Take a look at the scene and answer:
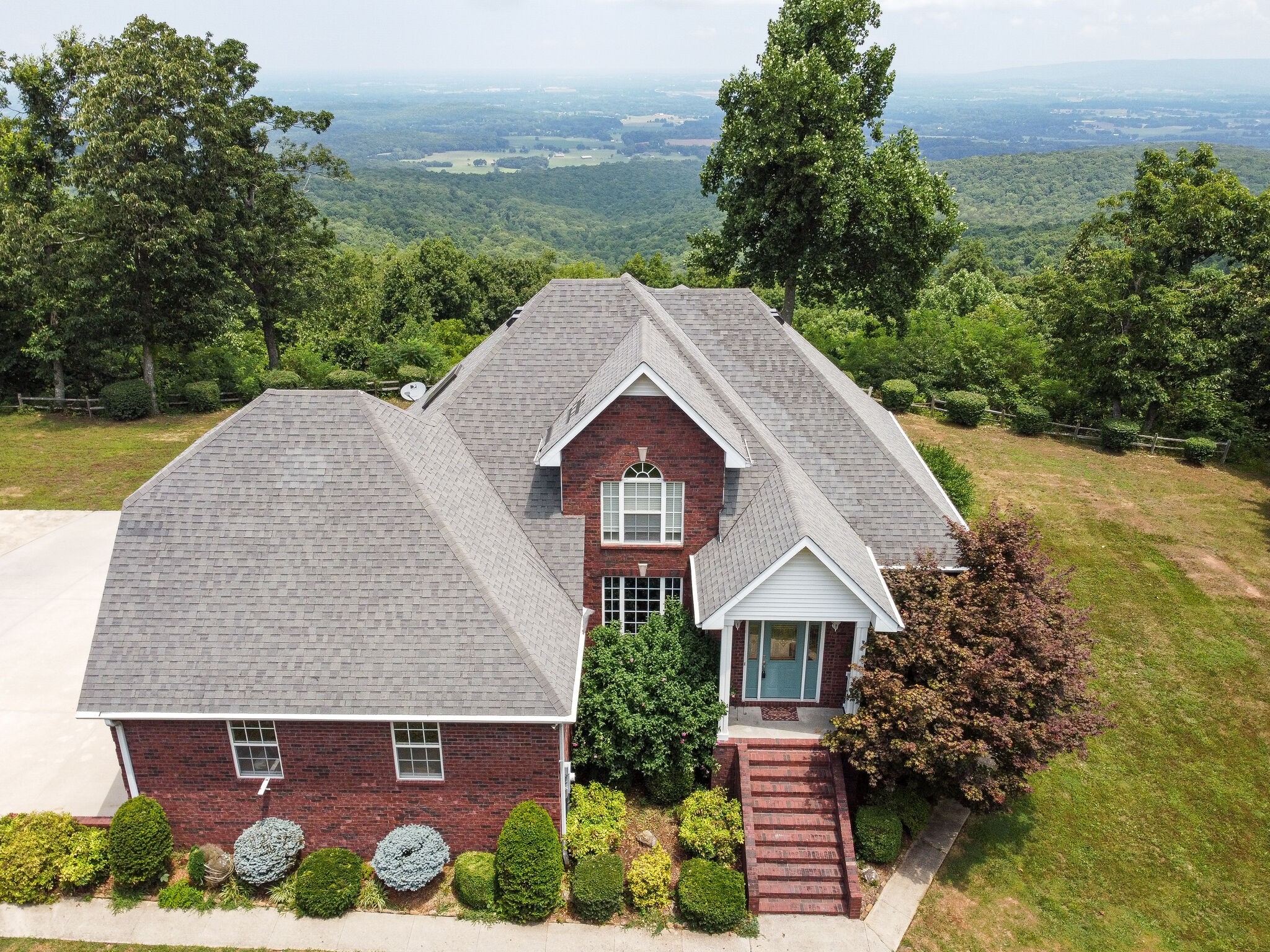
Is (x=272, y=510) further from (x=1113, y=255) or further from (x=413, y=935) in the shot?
(x=1113, y=255)

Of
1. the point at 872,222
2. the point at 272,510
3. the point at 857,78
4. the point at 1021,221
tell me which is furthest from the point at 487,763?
the point at 1021,221

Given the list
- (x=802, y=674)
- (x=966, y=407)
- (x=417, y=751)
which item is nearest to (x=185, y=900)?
(x=417, y=751)

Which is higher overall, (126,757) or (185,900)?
(126,757)

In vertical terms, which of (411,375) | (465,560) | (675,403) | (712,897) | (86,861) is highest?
(675,403)

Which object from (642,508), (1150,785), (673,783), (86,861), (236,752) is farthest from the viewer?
(642,508)

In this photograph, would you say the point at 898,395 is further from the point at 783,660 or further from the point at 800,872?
the point at 800,872

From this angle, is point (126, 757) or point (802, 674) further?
point (802, 674)
